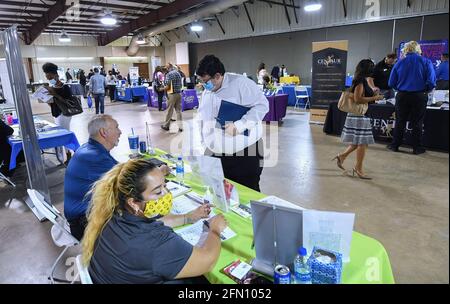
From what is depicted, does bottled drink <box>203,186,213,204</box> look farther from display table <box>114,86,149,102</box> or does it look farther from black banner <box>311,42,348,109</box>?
display table <box>114,86,149,102</box>

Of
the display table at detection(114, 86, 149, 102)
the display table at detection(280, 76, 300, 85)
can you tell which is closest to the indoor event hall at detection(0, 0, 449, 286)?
the display table at detection(280, 76, 300, 85)

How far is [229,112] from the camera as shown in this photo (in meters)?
2.11

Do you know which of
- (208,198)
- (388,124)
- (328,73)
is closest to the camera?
(208,198)

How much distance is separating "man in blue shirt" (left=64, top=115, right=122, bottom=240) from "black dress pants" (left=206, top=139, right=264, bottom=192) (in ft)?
2.38

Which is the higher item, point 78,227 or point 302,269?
point 302,269

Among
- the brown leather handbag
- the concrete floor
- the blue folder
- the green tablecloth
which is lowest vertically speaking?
the concrete floor

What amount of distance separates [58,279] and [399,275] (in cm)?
236

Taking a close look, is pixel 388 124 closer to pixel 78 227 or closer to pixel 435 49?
pixel 435 49

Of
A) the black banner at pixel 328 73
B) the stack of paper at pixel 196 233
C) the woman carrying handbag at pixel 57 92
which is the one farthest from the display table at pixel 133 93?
the stack of paper at pixel 196 233

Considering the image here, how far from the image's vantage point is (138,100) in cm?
1348

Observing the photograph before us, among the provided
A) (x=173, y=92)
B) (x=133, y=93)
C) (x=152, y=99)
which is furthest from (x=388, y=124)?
(x=133, y=93)

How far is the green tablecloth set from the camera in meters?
1.14

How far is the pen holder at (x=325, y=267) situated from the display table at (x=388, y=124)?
368 cm

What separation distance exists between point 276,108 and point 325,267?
6718 millimetres
